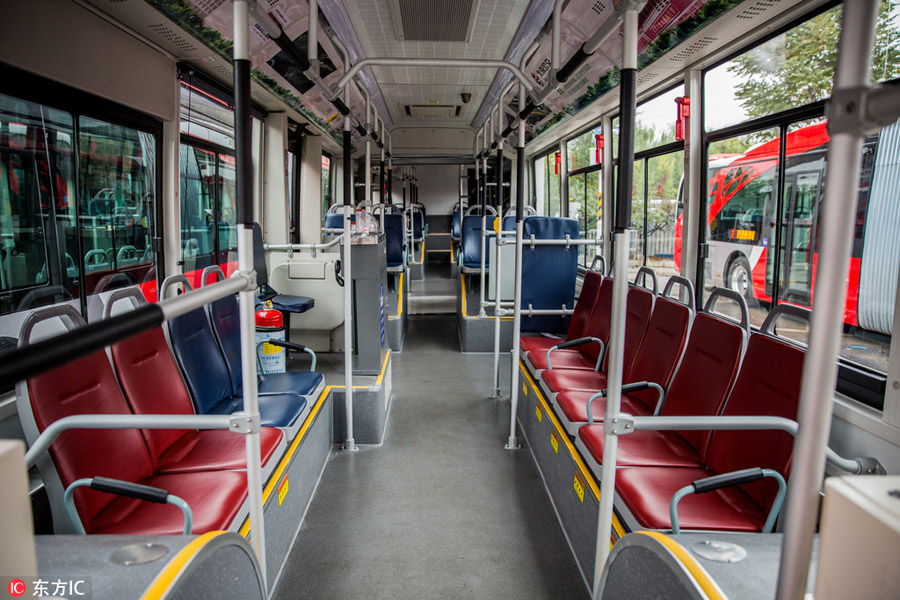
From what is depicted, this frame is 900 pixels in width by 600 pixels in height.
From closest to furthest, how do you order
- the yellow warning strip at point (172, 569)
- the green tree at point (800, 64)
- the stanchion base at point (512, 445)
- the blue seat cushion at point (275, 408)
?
the yellow warning strip at point (172, 569), the green tree at point (800, 64), the blue seat cushion at point (275, 408), the stanchion base at point (512, 445)

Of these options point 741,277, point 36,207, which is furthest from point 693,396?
point 36,207

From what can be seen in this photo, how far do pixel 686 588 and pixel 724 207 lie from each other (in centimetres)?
314

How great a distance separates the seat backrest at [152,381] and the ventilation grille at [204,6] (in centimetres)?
182

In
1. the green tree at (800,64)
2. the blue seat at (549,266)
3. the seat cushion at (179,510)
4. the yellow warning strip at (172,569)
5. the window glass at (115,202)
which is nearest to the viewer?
the yellow warning strip at (172,569)

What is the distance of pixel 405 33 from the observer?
17.2ft

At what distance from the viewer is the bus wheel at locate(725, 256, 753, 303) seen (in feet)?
11.0

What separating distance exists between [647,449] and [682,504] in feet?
1.59

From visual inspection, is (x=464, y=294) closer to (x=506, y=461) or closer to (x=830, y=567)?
(x=506, y=461)

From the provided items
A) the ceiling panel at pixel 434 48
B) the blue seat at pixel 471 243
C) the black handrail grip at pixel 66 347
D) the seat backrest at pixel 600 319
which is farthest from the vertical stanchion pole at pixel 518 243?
the blue seat at pixel 471 243

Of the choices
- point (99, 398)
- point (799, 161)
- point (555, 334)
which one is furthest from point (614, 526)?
point (555, 334)

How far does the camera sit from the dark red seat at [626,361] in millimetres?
3299

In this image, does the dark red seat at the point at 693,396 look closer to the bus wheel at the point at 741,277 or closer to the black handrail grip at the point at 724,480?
the black handrail grip at the point at 724,480

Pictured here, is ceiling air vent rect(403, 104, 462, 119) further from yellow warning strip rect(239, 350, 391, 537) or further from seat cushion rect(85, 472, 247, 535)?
seat cushion rect(85, 472, 247, 535)

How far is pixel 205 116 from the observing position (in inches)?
178
